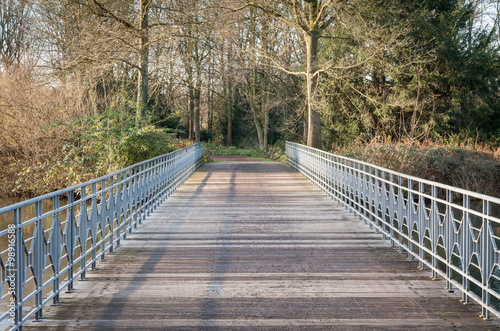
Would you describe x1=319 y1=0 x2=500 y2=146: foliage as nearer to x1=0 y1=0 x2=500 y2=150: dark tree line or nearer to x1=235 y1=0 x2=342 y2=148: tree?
x1=0 y1=0 x2=500 y2=150: dark tree line

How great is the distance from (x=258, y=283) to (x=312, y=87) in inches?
729

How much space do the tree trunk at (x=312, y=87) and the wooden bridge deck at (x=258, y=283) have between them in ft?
44.5

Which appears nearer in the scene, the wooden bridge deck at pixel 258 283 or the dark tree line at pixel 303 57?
the wooden bridge deck at pixel 258 283

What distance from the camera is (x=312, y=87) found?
23.4 metres

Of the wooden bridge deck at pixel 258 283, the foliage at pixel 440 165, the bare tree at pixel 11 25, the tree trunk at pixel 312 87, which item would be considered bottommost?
the wooden bridge deck at pixel 258 283

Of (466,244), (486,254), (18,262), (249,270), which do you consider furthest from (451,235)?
(18,262)

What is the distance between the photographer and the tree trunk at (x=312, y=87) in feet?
76.0

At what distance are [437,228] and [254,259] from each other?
7.83ft

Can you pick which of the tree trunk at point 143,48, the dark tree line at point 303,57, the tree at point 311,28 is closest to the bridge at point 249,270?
the dark tree line at point 303,57

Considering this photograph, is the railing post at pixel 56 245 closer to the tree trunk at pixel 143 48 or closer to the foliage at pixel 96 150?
the foliage at pixel 96 150

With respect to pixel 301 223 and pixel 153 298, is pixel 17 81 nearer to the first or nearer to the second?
pixel 301 223

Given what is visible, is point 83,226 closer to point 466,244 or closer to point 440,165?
point 466,244

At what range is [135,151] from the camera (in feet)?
54.3

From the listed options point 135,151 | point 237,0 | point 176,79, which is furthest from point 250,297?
point 176,79
